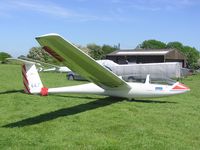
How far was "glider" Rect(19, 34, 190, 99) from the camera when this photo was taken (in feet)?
27.1

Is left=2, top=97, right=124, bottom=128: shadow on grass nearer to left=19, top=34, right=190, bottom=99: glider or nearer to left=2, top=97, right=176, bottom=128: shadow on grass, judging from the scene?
left=2, top=97, right=176, bottom=128: shadow on grass

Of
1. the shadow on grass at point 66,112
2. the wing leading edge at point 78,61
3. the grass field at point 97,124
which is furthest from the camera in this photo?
the shadow on grass at point 66,112

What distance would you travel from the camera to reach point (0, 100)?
495 inches

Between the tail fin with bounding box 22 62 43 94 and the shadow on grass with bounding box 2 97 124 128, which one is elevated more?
the tail fin with bounding box 22 62 43 94

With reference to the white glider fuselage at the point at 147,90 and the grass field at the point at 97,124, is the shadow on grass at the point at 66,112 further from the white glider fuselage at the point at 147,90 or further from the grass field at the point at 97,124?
the white glider fuselage at the point at 147,90

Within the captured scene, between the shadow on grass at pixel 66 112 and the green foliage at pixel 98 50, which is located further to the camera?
the green foliage at pixel 98 50

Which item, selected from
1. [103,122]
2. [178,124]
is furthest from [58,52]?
[178,124]

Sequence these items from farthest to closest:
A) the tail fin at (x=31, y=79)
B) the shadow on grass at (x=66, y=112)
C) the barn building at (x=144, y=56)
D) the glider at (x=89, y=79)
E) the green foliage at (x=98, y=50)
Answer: the green foliage at (x=98, y=50), the barn building at (x=144, y=56), the tail fin at (x=31, y=79), the shadow on grass at (x=66, y=112), the glider at (x=89, y=79)

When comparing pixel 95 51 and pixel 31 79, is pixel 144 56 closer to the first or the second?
pixel 95 51

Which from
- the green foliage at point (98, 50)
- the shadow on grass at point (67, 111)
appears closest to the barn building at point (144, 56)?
the green foliage at point (98, 50)

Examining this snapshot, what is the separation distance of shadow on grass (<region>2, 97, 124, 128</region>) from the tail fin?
2845mm

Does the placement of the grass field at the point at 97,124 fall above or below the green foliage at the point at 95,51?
below

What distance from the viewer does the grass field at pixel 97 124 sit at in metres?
6.61

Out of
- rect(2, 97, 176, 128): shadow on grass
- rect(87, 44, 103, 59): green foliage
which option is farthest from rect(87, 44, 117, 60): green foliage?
rect(2, 97, 176, 128): shadow on grass
